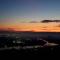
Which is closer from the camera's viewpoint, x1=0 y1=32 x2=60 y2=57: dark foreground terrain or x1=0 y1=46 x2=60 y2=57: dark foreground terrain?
x1=0 y1=32 x2=60 y2=57: dark foreground terrain

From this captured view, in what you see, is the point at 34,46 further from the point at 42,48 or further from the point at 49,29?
the point at 49,29

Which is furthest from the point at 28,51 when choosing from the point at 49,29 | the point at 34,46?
the point at 49,29

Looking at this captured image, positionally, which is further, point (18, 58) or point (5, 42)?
point (18, 58)

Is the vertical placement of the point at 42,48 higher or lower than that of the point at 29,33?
lower

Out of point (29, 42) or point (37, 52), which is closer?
point (29, 42)

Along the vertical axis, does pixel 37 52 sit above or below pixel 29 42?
below

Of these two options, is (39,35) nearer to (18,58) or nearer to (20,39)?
(20,39)

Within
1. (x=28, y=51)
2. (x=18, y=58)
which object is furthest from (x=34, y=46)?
(x=18, y=58)

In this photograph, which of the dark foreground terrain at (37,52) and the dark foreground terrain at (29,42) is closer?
the dark foreground terrain at (29,42)

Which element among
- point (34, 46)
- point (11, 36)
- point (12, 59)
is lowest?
point (12, 59)
